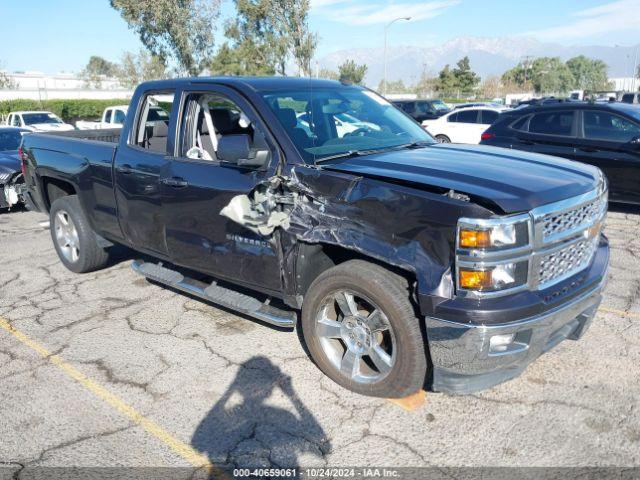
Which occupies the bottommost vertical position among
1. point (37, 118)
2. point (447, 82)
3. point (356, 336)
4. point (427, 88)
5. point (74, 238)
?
point (356, 336)

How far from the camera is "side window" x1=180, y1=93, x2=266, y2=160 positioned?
443 cm

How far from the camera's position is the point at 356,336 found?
352 cm

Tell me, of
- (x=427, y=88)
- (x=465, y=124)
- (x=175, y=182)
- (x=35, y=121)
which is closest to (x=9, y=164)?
(x=175, y=182)

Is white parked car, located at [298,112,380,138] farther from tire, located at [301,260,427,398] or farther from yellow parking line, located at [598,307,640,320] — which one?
yellow parking line, located at [598,307,640,320]

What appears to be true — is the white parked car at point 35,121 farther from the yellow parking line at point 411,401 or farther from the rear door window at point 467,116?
the yellow parking line at point 411,401

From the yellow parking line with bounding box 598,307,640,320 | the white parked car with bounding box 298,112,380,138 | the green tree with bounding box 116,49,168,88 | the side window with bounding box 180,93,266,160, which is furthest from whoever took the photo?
the green tree with bounding box 116,49,168,88

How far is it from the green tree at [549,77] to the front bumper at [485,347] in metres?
84.7

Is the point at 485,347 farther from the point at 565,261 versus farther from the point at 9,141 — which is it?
the point at 9,141

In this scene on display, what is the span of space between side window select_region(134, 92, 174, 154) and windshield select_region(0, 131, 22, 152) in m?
7.57

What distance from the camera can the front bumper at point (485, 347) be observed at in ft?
9.51

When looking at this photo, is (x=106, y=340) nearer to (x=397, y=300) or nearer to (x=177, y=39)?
(x=397, y=300)

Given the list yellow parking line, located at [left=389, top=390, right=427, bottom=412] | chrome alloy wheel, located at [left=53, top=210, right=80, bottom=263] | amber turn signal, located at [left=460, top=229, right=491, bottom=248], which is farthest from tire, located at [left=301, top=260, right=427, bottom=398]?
chrome alloy wheel, located at [left=53, top=210, right=80, bottom=263]

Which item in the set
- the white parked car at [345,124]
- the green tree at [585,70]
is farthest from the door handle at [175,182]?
the green tree at [585,70]

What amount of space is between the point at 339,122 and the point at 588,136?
18.3ft
